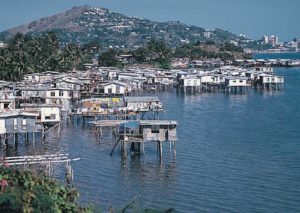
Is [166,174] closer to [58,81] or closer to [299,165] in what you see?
[299,165]

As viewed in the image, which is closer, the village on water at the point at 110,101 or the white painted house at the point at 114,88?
the village on water at the point at 110,101

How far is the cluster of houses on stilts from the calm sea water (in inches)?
45.9

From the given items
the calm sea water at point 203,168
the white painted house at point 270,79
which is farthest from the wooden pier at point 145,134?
A: the white painted house at point 270,79

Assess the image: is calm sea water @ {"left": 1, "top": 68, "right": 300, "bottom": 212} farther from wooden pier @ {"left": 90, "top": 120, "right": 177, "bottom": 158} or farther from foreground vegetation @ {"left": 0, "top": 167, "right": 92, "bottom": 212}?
foreground vegetation @ {"left": 0, "top": 167, "right": 92, "bottom": 212}

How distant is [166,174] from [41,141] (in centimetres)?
1218

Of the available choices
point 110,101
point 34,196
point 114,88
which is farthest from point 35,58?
point 34,196

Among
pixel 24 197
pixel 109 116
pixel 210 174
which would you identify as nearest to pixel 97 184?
pixel 210 174

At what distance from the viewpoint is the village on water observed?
36.1 metres

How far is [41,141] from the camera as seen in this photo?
40.5 metres

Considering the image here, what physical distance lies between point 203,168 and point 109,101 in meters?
21.6

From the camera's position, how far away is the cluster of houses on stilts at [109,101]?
3603cm

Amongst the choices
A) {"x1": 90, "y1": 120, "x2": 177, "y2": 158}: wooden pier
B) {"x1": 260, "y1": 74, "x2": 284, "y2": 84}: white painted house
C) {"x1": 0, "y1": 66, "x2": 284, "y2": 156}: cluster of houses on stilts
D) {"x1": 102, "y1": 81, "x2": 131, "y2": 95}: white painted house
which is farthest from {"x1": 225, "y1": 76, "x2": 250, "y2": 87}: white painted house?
{"x1": 90, "y1": 120, "x2": 177, "y2": 158}: wooden pier

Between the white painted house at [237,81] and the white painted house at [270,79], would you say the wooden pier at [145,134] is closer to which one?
the white painted house at [237,81]

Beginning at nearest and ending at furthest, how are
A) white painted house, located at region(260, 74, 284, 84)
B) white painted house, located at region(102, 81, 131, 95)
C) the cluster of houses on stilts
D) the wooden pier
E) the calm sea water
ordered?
the calm sea water
the wooden pier
the cluster of houses on stilts
white painted house, located at region(102, 81, 131, 95)
white painted house, located at region(260, 74, 284, 84)
